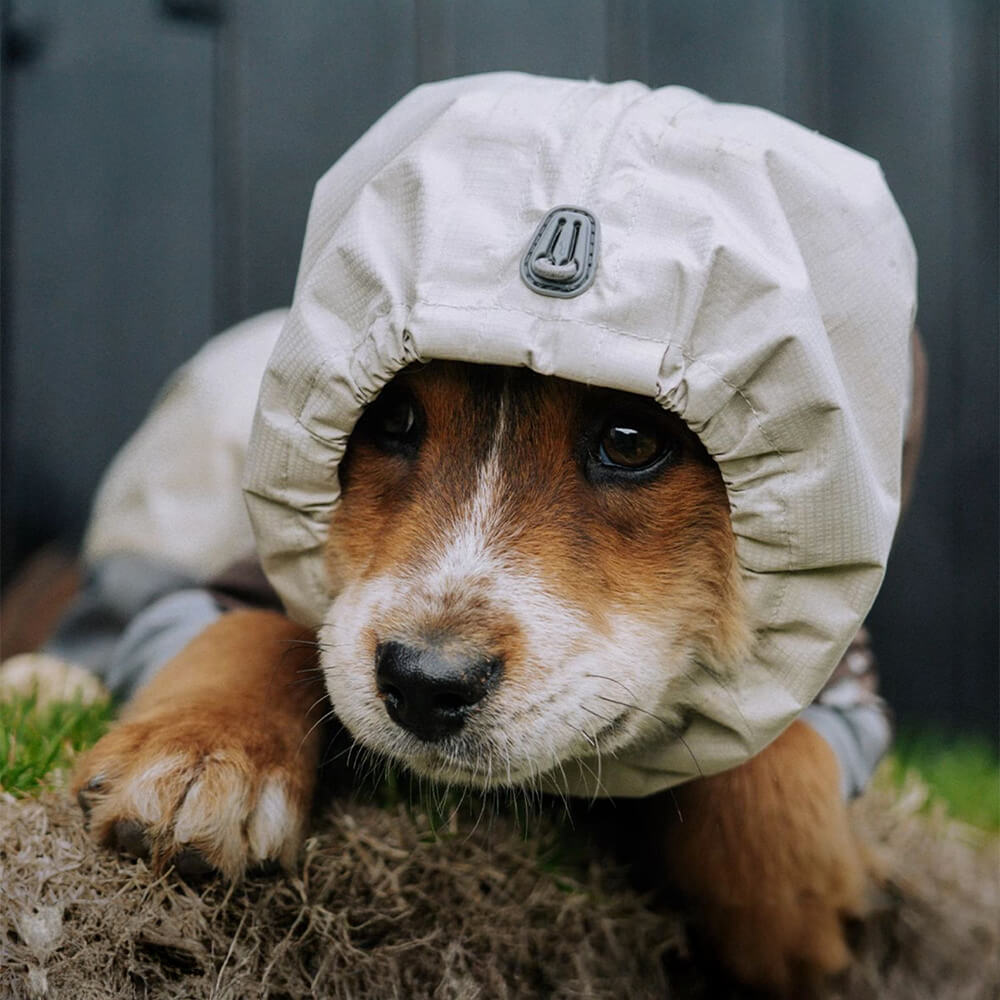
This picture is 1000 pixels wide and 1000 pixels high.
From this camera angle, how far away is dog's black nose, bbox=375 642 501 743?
1661mm

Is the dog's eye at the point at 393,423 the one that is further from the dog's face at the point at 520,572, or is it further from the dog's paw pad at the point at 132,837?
the dog's paw pad at the point at 132,837

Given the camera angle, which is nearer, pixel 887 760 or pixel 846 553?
pixel 846 553

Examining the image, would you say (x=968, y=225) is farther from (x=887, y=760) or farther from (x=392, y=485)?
(x=392, y=485)

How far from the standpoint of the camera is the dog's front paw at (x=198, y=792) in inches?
68.3

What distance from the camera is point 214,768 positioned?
69.7 inches

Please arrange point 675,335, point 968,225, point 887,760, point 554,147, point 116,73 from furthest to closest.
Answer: point 968,225, point 116,73, point 887,760, point 554,147, point 675,335

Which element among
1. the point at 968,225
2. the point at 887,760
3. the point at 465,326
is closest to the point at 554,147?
the point at 465,326

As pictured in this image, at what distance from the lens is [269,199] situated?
4188 millimetres

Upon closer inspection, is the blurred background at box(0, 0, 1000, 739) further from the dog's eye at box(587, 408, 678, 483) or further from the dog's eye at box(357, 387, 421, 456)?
the dog's eye at box(587, 408, 678, 483)

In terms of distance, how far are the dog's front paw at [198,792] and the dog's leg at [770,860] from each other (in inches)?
28.5

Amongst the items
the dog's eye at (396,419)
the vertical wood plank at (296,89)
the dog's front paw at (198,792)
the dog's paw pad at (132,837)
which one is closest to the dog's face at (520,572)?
the dog's eye at (396,419)

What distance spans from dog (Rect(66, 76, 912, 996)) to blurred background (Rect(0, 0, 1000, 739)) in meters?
2.22

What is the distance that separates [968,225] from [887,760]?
6.82ft

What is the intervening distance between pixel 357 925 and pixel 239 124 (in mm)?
3073
